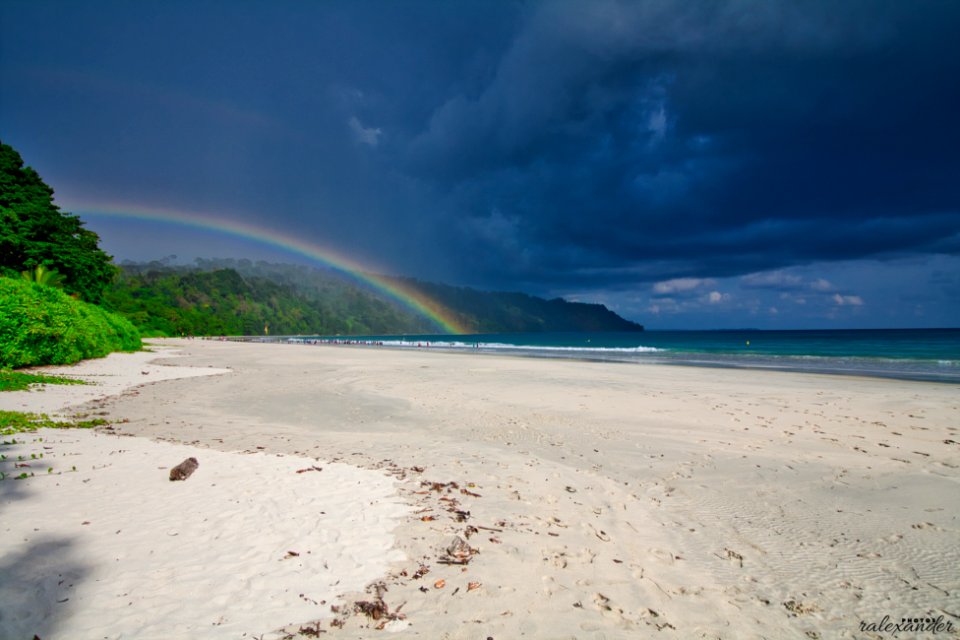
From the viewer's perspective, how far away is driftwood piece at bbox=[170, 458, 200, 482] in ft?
19.7

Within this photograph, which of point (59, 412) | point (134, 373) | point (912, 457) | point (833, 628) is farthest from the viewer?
point (134, 373)

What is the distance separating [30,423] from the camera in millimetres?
8336

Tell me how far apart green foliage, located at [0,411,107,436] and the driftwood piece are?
13.3 ft

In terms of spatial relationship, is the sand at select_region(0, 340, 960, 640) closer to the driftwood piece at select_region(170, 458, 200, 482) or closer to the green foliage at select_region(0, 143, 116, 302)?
the driftwood piece at select_region(170, 458, 200, 482)

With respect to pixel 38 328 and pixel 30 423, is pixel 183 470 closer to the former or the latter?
pixel 30 423

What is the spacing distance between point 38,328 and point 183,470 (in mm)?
17149

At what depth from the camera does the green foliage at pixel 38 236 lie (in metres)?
28.7

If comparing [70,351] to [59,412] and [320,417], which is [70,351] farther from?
[320,417]

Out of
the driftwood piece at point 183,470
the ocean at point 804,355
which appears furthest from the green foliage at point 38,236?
the ocean at point 804,355

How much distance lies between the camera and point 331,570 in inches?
158

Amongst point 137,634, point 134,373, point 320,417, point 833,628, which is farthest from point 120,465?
point 134,373

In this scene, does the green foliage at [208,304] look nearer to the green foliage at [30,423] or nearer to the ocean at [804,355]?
the ocean at [804,355]

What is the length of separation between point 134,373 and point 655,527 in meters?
22.4

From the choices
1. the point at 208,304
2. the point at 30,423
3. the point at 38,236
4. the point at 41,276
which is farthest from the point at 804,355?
the point at 208,304
